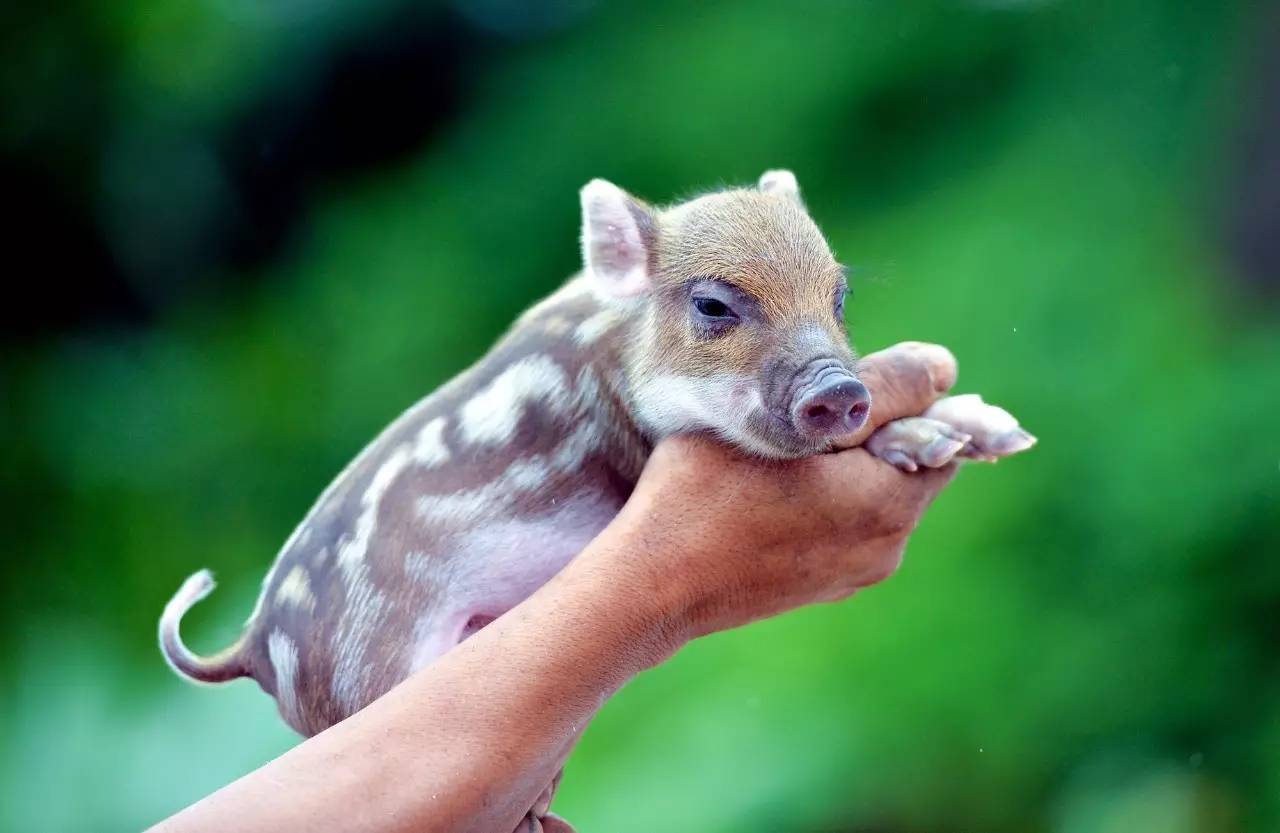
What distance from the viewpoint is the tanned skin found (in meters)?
1.04

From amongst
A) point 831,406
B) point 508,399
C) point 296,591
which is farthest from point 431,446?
point 831,406

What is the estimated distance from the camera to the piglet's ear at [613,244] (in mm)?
1492

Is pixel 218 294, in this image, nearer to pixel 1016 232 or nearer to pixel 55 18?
pixel 55 18

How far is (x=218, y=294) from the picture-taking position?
3453mm

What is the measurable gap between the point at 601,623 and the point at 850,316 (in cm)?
185

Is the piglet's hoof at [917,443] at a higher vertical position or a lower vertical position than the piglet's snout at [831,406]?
lower

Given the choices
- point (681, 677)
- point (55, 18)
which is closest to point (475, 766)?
point (681, 677)

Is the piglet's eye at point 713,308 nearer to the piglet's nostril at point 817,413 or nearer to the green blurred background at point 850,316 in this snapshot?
the piglet's nostril at point 817,413

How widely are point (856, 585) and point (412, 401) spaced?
206cm

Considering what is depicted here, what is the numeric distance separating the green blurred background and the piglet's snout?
160 cm

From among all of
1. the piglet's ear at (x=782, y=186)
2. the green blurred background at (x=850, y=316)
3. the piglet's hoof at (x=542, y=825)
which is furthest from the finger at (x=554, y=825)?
the green blurred background at (x=850, y=316)

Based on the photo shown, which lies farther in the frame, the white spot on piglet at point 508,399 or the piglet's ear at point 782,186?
the piglet's ear at point 782,186

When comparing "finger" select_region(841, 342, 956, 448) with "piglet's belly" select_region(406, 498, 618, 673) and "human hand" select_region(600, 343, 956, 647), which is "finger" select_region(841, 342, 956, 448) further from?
"piglet's belly" select_region(406, 498, 618, 673)

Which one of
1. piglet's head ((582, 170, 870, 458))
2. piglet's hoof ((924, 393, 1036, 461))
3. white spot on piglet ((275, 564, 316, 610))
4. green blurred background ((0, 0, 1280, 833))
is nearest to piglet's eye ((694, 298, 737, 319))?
piglet's head ((582, 170, 870, 458))
